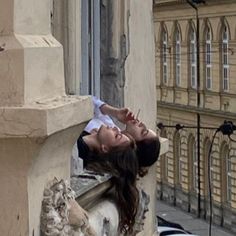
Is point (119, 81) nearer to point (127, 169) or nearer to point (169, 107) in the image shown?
point (127, 169)

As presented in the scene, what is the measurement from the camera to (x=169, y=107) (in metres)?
28.2

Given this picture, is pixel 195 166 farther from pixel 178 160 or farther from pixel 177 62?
pixel 177 62

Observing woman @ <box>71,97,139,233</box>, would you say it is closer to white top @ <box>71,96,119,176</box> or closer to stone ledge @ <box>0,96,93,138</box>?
white top @ <box>71,96,119,176</box>

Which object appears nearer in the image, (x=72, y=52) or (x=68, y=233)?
(x=68, y=233)

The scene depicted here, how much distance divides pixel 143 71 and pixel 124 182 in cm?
205

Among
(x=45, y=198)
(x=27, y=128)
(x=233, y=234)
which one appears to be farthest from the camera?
(x=233, y=234)

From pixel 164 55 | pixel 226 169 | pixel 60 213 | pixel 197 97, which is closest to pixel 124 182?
pixel 60 213

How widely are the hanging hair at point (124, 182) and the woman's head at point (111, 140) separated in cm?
1

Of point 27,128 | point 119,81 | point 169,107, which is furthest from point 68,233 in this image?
point 169,107

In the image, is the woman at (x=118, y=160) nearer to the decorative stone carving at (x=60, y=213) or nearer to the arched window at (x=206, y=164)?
the decorative stone carving at (x=60, y=213)

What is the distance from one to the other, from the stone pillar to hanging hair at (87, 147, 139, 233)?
79 cm

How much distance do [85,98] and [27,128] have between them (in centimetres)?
27

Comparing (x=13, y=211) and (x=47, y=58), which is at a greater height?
(x=47, y=58)

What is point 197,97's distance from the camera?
26578 millimetres
